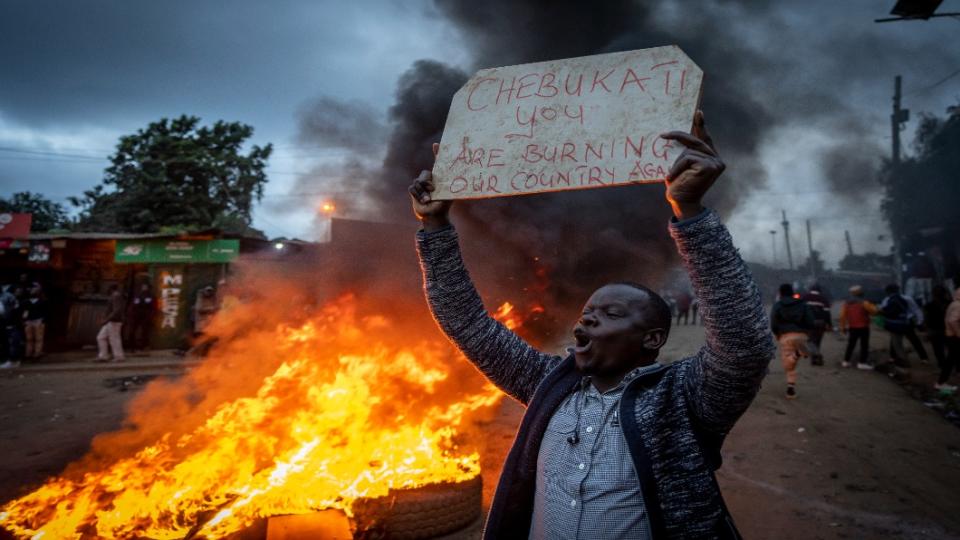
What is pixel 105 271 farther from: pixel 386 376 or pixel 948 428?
pixel 948 428

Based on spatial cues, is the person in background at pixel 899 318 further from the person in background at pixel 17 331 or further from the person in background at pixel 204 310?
the person in background at pixel 17 331

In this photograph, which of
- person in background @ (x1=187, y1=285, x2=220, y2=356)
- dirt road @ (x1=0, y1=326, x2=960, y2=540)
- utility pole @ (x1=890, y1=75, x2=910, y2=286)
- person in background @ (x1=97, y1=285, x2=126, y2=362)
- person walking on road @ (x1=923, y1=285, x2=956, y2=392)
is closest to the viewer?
dirt road @ (x1=0, y1=326, x2=960, y2=540)

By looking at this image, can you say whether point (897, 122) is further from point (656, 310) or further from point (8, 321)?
point (8, 321)

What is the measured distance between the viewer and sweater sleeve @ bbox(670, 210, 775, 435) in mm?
1300

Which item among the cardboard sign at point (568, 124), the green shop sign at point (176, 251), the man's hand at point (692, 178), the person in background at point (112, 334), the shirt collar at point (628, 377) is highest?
the green shop sign at point (176, 251)

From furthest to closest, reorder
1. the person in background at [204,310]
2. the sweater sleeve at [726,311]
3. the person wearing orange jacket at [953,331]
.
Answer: the person in background at [204,310]
the person wearing orange jacket at [953,331]
the sweater sleeve at [726,311]

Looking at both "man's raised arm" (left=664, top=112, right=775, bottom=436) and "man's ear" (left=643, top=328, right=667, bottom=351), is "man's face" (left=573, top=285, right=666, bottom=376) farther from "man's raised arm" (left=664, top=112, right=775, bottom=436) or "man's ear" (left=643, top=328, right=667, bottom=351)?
"man's raised arm" (left=664, top=112, right=775, bottom=436)

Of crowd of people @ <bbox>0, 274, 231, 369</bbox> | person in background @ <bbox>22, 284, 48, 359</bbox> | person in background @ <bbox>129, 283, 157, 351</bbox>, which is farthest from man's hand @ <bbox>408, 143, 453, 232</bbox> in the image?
person in background @ <bbox>129, 283, 157, 351</bbox>

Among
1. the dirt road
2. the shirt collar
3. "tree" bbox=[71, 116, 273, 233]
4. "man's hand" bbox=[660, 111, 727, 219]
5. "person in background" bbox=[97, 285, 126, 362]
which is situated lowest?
the dirt road

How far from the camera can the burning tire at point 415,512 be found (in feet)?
12.4

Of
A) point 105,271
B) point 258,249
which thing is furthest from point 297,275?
point 105,271

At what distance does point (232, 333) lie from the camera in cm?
1150

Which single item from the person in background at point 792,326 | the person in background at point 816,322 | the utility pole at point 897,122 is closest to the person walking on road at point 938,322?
the person in background at point 816,322

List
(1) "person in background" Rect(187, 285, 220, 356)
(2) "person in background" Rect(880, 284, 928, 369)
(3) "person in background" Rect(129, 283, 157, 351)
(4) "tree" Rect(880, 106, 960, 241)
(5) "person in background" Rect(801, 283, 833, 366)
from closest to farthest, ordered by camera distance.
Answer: (2) "person in background" Rect(880, 284, 928, 369) < (5) "person in background" Rect(801, 283, 833, 366) < (1) "person in background" Rect(187, 285, 220, 356) < (3) "person in background" Rect(129, 283, 157, 351) < (4) "tree" Rect(880, 106, 960, 241)
